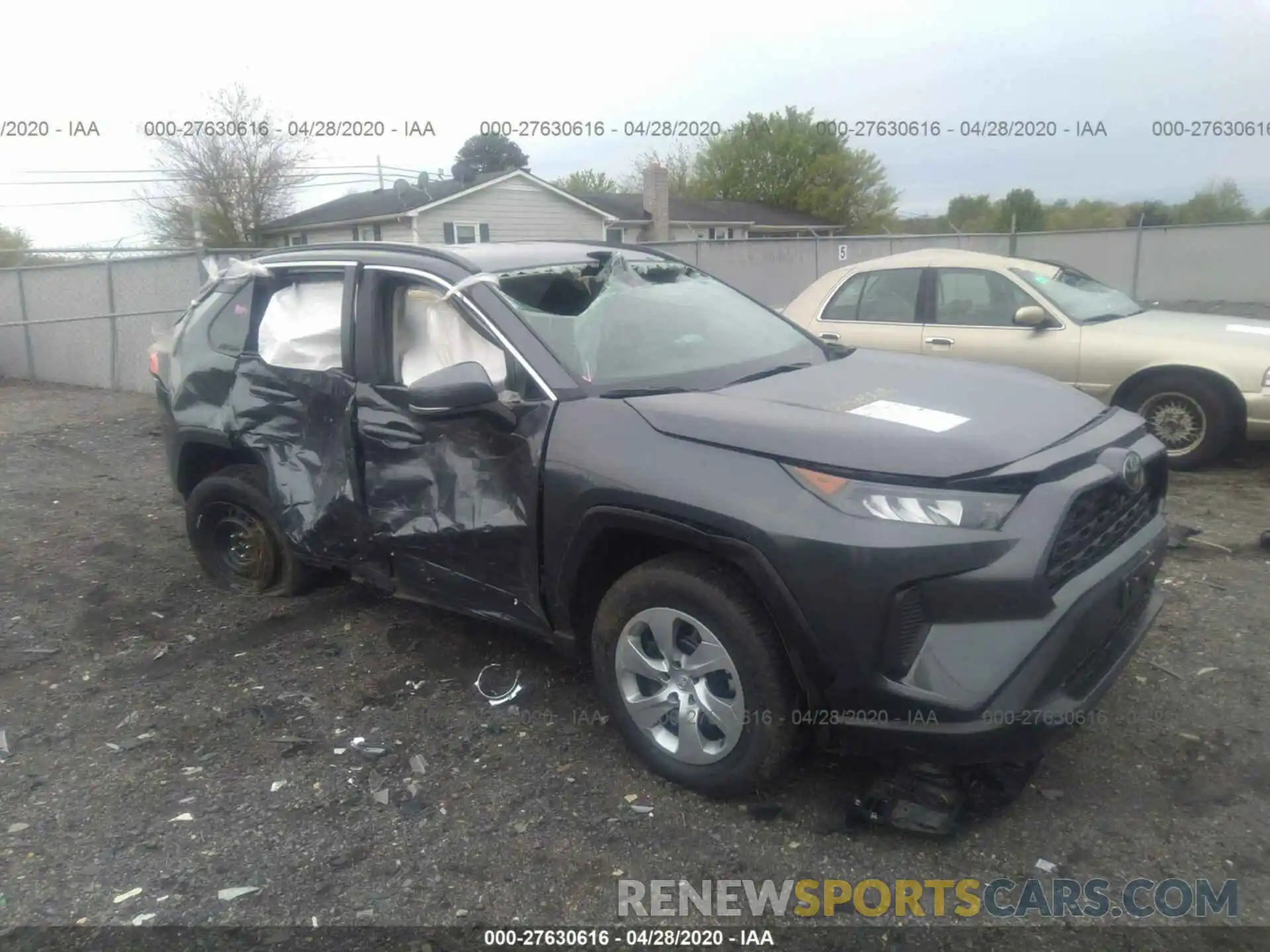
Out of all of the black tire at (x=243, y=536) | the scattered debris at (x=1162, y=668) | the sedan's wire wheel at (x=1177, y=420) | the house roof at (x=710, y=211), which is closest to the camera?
the scattered debris at (x=1162, y=668)

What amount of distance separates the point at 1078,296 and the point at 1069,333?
0.60 m

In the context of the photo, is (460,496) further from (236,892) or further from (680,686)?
(236,892)

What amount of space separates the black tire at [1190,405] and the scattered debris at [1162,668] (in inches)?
126

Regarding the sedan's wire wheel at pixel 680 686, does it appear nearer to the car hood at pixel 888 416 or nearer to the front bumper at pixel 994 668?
the front bumper at pixel 994 668

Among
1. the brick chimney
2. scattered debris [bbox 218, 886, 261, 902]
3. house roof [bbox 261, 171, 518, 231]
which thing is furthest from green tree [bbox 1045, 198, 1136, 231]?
scattered debris [bbox 218, 886, 261, 902]

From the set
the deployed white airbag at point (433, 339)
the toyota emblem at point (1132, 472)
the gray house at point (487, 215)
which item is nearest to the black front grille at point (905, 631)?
the toyota emblem at point (1132, 472)

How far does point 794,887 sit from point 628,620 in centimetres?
95

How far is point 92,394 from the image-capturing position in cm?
1308

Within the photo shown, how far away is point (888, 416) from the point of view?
3100mm

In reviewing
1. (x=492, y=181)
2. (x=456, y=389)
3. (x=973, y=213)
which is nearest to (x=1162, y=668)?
(x=456, y=389)

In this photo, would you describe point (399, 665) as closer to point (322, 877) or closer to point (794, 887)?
point (322, 877)

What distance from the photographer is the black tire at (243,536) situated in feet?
15.6

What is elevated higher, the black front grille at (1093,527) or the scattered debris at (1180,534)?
the black front grille at (1093,527)

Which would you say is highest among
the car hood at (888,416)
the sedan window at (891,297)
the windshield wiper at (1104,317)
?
the sedan window at (891,297)
